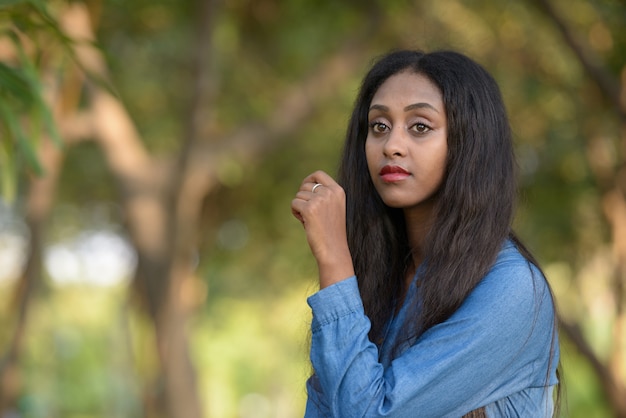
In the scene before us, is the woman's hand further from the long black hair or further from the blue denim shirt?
the long black hair

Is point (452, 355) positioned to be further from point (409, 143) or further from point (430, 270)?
point (409, 143)

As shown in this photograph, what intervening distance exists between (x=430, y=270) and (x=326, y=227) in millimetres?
238

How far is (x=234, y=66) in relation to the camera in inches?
404

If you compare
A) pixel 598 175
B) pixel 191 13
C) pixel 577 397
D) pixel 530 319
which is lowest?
pixel 577 397

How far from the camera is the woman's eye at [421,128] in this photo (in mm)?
2057

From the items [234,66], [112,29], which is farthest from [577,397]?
[112,29]

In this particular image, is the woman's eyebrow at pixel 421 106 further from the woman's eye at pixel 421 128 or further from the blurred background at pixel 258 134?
the blurred background at pixel 258 134

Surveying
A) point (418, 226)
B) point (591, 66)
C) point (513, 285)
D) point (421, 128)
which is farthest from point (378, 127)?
point (591, 66)

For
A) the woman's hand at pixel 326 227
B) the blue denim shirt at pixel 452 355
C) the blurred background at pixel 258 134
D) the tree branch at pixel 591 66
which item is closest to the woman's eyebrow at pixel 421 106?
the woman's hand at pixel 326 227

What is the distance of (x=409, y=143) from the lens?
2043 millimetres

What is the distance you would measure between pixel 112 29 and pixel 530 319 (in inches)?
317

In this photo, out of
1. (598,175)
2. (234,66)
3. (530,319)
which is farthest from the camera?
(234,66)

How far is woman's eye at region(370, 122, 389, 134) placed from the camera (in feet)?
6.92

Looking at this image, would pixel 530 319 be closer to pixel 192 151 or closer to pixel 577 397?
pixel 192 151
